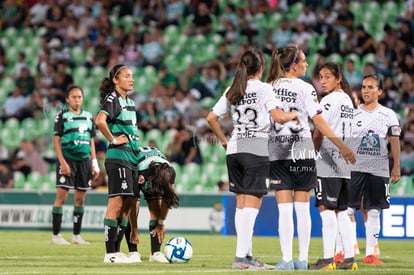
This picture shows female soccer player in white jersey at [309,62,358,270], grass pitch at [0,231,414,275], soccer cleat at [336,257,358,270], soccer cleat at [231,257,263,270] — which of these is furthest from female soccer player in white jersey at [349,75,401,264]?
soccer cleat at [231,257,263,270]

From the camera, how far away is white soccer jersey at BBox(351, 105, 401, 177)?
41.1 feet

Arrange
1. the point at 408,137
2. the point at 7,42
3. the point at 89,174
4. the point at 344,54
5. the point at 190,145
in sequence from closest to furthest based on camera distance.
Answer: the point at 89,174 < the point at 408,137 < the point at 190,145 < the point at 344,54 < the point at 7,42

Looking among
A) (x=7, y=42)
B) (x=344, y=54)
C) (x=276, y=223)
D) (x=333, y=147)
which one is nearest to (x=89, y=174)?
(x=276, y=223)

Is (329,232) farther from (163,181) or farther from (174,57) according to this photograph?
(174,57)

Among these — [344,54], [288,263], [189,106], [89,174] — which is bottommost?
[288,263]

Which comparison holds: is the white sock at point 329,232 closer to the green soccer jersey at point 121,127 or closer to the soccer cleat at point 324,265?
the soccer cleat at point 324,265

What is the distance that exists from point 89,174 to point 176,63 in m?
9.08

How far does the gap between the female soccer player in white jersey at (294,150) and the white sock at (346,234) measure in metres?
0.49

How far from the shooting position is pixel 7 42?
1088 inches

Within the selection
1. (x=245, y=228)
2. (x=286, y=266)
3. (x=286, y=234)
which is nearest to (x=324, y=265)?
(x=286, y=266)

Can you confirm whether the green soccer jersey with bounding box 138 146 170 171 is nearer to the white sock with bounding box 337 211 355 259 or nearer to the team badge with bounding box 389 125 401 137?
the white sock with bounding box 337 211 355 259

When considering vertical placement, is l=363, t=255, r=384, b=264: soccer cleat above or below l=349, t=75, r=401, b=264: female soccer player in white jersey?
below

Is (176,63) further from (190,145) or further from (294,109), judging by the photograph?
(294,109)

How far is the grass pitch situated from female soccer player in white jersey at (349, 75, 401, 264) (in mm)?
700
